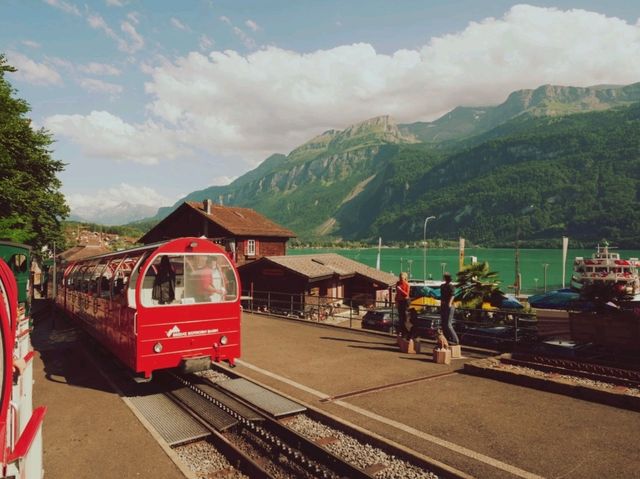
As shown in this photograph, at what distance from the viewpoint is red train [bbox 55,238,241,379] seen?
890cm

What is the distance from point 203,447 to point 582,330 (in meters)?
9.63

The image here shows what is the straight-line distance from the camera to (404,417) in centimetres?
773

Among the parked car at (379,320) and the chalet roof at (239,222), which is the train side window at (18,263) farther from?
the chalet roof at (239,222)

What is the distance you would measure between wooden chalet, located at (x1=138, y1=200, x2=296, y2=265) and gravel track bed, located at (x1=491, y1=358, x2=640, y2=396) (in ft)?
98.7

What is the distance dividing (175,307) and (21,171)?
967 inches

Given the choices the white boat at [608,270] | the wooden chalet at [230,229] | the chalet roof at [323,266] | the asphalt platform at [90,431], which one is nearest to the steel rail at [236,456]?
the asphalt platform at [90,431]

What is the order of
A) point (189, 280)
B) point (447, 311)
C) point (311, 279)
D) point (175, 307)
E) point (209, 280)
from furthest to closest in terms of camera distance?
point (311, 279), point (447, 311), point (209, 280), point (189, 280), point (175, 307)

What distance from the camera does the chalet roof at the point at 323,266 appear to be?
105 feet

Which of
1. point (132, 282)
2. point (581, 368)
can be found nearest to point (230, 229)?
point (132, 282)

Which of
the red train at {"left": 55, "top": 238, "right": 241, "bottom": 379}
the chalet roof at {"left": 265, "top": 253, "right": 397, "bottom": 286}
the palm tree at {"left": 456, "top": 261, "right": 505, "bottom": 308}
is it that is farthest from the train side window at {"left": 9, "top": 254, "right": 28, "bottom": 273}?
the chalet roof at {"left": 265, "top": 253, "right": 397, "bottom": 286}

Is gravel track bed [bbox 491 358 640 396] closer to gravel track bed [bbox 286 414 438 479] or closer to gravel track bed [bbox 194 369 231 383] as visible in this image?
gravel track bed [bbox 286 414 438 479]

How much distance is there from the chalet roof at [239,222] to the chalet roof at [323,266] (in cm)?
616

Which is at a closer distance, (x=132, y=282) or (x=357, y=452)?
(x=357, y=452)

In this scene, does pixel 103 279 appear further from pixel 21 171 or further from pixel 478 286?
pixel 21 171
